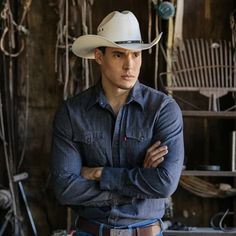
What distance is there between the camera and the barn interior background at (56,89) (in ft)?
12.3

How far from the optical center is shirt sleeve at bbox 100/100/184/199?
2.12 m

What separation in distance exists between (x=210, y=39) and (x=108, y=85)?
1.67 meters

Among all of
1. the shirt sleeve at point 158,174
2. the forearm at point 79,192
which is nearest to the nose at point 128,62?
the shirt sleeve at point 158,174

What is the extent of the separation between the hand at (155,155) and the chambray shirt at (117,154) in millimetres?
25

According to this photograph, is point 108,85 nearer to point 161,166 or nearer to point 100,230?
point 161,166

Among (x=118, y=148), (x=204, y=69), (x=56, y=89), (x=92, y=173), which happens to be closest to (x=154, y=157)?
(x=118, y=148)

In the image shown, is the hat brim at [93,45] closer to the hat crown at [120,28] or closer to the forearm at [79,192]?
the hat crown at [120,28]

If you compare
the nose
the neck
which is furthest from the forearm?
the nose

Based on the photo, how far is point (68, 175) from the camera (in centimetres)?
222

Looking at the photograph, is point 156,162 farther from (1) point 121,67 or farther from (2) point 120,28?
(2) point 120,28

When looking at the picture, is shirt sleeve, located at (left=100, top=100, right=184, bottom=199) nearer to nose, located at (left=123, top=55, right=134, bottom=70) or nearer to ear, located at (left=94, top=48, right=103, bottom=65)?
nose, located at (left=123, top=55, right=134, bottom=70)

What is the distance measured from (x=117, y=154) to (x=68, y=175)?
0.22 meters

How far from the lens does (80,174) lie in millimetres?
2252

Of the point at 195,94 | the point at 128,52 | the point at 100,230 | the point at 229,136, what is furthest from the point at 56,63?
the point at 100,230
